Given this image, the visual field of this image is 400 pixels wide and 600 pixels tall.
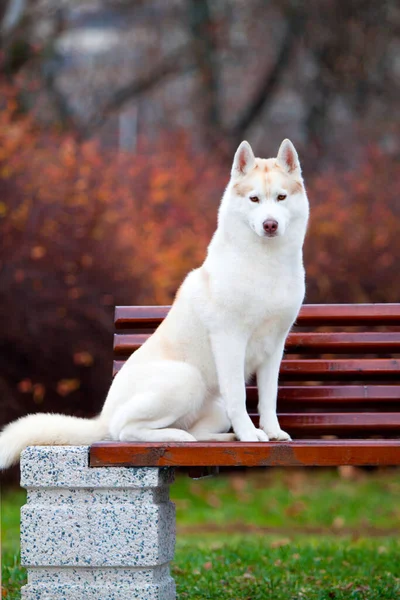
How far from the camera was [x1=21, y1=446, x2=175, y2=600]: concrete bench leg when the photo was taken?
144 inches

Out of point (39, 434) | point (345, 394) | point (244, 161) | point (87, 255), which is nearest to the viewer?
point (39, 434)

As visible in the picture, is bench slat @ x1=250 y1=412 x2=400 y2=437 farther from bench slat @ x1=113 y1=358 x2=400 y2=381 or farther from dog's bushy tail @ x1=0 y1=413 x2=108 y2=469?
dog's bushy tail @ x1=0 y1=413 x2=108 y2=469

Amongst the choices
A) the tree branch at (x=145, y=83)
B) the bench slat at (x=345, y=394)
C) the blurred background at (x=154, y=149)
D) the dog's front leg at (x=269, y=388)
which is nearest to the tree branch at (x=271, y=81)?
the blurred background at (x=154, y=149)

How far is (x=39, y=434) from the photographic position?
3859 millimetres

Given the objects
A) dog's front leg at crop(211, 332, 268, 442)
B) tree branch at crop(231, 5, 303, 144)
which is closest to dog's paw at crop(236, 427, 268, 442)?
dog's front leg at crop(211, 332, 268, 442)

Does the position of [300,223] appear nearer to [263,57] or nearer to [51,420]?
[51,420]

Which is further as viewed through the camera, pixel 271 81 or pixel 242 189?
pixel 271 81

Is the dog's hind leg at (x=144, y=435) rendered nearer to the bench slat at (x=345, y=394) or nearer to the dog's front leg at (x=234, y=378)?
the dog's front leg at (x=234, y=378)

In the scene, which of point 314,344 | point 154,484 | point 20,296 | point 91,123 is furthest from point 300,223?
point 91,123

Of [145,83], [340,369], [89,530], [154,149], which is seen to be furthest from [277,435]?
[145,83]

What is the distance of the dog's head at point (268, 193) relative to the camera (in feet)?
12.8

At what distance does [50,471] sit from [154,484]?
1.31 ft

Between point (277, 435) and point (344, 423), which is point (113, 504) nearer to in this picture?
point (277, 435)

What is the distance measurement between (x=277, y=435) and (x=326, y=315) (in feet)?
2.88
